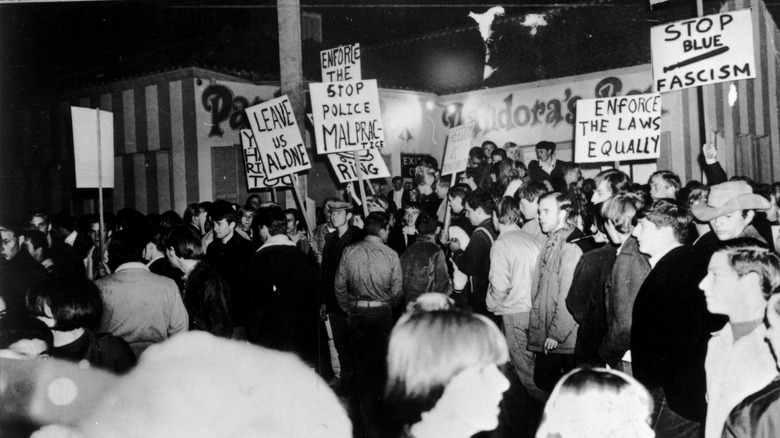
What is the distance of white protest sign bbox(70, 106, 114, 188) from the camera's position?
7.00 metres

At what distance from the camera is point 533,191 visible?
21.4ft

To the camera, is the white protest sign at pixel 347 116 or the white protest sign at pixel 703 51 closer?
the white protest sign at pixel 703 51

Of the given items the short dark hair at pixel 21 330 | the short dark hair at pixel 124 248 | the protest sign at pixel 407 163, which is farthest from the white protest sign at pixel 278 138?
the protest sign at pixel 407 163

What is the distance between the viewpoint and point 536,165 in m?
10.0

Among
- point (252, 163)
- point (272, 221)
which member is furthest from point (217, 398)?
point (252, 163)

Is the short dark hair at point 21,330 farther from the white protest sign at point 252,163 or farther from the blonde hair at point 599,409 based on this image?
the white protest sign at point 252,163

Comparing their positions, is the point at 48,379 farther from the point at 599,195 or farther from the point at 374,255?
the point at 599,195

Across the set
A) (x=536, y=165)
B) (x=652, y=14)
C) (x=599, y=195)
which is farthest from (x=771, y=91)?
(x=599, y=195)

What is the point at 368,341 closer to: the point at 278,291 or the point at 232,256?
the point at 278,291

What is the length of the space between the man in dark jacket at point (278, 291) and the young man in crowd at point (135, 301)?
137 centimetres

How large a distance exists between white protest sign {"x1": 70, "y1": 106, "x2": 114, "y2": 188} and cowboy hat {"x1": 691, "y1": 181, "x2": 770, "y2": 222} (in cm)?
579

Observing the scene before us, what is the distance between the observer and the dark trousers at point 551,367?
5.57 metres

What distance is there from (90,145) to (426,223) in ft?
12.3

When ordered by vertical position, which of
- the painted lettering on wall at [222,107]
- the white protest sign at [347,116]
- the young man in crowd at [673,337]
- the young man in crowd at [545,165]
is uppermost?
the painted lettering on wall at [222,107]
